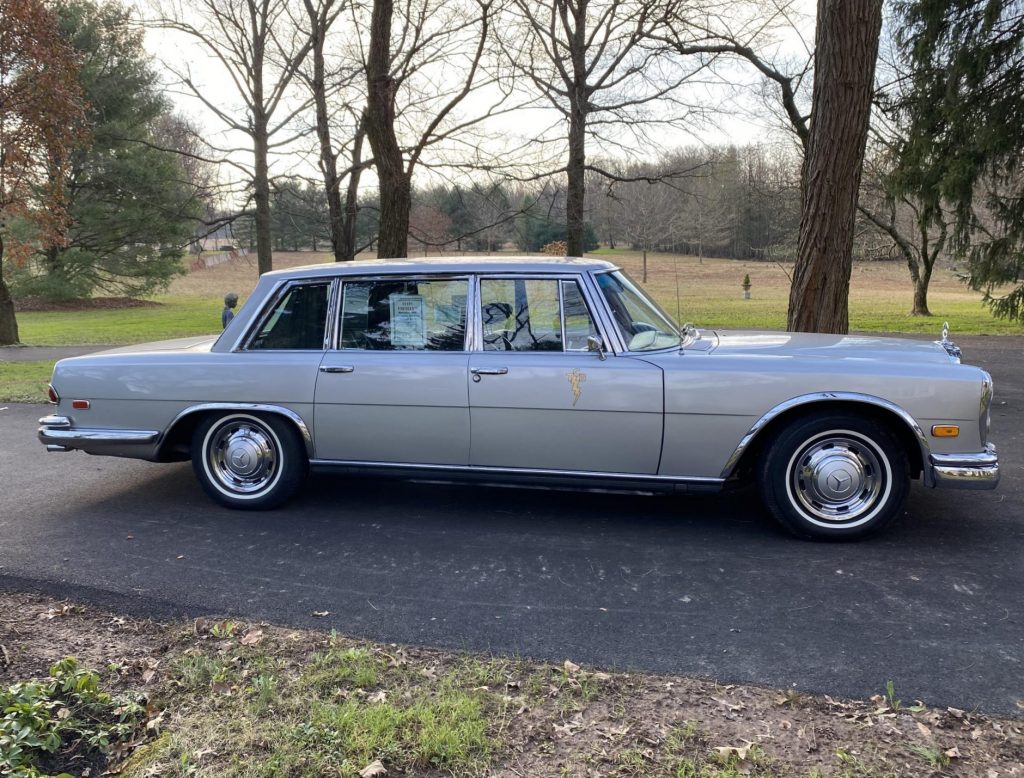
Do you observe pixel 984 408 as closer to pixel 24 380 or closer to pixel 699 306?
pixel 24 380

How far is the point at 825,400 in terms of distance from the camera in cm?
440

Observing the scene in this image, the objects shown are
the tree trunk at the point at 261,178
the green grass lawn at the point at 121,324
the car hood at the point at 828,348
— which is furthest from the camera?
the tree trunk at the point at 261,178

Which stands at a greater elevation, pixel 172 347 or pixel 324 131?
pixel 324 131

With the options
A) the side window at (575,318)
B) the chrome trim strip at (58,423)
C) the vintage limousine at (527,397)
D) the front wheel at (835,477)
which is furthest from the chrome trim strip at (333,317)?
the front wheel at (835,477)

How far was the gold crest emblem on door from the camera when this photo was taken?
15.3 feet

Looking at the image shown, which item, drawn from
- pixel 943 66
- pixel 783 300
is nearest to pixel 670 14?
pixel 943 66

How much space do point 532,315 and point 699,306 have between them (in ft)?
88.3

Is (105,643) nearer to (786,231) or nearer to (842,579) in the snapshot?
(842,579)

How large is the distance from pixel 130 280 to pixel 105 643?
38714 millimetres

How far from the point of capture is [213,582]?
13.5 feet

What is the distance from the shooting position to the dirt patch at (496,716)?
252cm

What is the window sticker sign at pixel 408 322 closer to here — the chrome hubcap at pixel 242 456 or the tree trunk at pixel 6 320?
the chrome hubcap at pixel 242 456

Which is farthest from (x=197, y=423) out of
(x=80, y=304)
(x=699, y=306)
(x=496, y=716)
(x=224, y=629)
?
(x=80, y=304)

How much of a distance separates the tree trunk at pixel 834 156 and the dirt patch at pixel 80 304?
33925 mm
